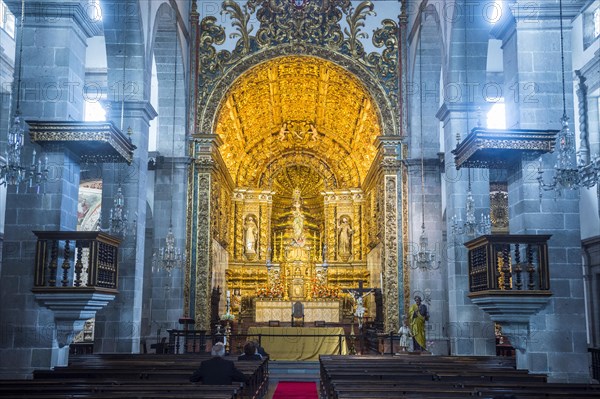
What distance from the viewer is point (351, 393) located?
6988 mm

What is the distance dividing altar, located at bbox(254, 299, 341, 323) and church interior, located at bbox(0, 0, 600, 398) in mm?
50

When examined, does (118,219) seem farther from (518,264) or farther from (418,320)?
(418,320)

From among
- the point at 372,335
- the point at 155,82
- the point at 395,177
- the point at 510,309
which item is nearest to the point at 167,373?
the point at 510,309

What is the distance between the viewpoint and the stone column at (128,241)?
47.3 feet

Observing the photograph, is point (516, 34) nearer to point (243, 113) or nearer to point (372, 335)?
point (372, 335)

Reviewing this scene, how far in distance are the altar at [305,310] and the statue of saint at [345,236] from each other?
3873 mm

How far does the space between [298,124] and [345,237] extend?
16.1ft

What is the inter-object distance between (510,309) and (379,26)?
13196mm

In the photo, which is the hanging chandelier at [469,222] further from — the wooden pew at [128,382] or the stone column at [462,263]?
the wooden pew at [128,382]

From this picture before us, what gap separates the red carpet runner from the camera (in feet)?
44.7

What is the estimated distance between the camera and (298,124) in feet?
96.6

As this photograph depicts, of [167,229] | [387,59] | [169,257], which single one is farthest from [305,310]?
[387,59]

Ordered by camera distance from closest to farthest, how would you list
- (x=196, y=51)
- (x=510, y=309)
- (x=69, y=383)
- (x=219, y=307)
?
(x=69, y=383)
(x=510, y=309)
(x=196, y=51)
(x=219, y=307)

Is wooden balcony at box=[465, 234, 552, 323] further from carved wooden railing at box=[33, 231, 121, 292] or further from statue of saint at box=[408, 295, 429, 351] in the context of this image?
statue of saint at box=[408, 295, 429, 351]
